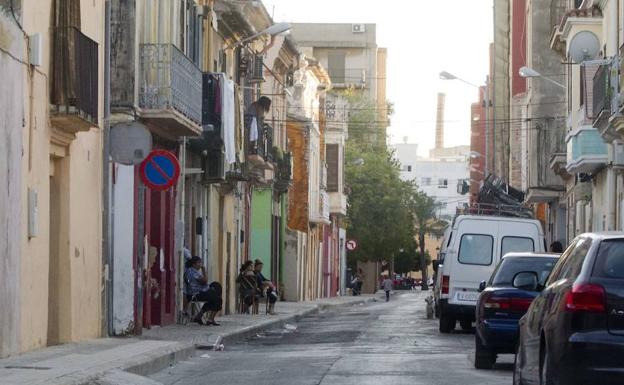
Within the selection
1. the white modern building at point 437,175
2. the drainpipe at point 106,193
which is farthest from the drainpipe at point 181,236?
the white modern building at point 437,175

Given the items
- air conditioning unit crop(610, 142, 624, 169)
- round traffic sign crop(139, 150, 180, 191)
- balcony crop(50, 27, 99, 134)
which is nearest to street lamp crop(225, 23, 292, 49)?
air conditioning unit crop(610, 142, 624, 169)

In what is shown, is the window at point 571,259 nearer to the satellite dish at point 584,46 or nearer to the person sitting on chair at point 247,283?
the person sitting on chair at point 247,283

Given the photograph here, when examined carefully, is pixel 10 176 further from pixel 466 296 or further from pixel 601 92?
pixel 601 92

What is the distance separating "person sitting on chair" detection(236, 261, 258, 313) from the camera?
40.3m

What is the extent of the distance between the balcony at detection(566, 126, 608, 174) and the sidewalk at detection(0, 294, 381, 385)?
42.7 feet

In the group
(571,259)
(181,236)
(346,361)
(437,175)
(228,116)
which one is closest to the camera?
(571,259)

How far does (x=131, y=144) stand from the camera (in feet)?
81.4

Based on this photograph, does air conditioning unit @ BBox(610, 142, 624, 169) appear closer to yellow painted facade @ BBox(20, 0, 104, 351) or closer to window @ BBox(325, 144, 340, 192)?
yellow painted facade @ BBox(20, 0, 104, 351)

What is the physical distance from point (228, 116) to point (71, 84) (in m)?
13.5

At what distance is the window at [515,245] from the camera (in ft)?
104

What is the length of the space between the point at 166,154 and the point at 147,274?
19.5ft

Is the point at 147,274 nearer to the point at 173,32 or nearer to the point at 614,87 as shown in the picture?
the point at 173,32

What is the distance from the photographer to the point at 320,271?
76812 mm

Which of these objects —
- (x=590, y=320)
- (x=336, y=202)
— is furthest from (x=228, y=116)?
(x=336, y=202)
